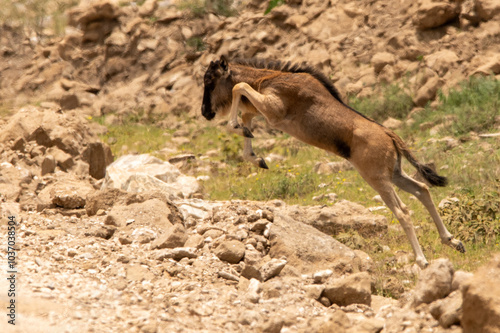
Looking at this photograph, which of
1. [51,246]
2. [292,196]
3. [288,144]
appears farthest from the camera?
[288,144]

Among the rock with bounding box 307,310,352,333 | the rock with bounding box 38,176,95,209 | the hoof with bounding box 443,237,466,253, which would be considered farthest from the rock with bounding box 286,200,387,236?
the rock with bounding box 307,310,352,333

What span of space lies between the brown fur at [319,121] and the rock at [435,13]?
11.2m

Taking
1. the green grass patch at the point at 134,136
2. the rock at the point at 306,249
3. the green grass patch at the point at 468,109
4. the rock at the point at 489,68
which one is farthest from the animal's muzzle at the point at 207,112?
the rock at the point at 489,68

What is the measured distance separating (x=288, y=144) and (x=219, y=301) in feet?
36.1

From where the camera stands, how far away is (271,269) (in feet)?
21.7

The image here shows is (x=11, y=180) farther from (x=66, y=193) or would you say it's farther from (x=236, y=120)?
(x=236, y=120)

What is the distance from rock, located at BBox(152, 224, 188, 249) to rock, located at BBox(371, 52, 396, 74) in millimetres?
13381

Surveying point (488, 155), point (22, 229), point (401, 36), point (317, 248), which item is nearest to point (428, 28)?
point (401, 36)

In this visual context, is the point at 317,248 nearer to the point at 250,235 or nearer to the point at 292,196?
the point at 250,235

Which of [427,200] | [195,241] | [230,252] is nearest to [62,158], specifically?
[195,241]

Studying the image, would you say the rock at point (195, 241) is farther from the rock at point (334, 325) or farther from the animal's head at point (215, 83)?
the animal's head at point (215, 83)

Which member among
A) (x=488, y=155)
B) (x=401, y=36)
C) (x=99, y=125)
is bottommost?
(x=99, y=125)

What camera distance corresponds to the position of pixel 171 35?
23641mm

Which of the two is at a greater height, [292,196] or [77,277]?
[77,277]
